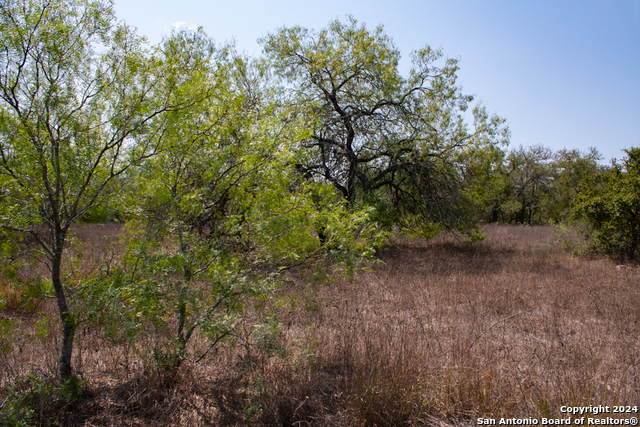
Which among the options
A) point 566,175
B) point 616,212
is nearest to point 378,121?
point 616,212

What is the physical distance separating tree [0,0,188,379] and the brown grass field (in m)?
0.71

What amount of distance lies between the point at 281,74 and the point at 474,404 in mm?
10908

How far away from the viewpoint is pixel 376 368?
344cm

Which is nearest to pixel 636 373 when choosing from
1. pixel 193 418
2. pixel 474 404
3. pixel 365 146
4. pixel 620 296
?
pixel 474 404

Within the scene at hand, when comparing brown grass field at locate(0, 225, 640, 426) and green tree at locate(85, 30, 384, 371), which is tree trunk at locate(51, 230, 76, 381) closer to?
brown grass field at locate(0, 225, 640, 426)

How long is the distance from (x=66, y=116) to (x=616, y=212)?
12.9 meters

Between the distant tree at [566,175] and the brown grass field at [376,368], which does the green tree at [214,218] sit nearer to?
the brown grass field at [376,368]

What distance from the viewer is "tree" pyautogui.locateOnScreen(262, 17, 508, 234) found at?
1088cm

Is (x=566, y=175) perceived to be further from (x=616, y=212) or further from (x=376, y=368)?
(x=376, y=368)

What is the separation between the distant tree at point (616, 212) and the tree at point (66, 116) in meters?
12.1

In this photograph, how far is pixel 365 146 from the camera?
11594mm

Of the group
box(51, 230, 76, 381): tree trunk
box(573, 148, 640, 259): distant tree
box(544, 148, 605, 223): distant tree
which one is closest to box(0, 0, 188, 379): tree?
box(51, 230, 76, 381): tree trunk

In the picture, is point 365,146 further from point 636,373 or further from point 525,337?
point 636,373

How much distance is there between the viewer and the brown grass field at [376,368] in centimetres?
298
